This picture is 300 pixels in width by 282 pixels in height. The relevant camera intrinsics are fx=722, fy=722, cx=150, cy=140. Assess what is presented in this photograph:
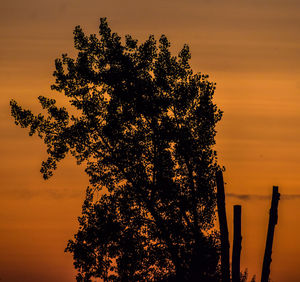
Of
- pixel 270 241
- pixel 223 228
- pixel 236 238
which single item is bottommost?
pixel 270 241

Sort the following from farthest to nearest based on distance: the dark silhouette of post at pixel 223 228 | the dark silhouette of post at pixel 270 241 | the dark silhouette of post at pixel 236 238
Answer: the dark silhouette of post at pixel 223 228
the dark silhouette of post at pixel 236 238
the dark silhouette of post at pixel 270 241

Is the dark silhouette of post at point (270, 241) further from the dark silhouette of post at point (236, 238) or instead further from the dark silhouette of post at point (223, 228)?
the dark silhouette of post at point (223, 228)

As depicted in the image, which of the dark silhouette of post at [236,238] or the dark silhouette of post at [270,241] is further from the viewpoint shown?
the dark silhouette of post at [236,238]

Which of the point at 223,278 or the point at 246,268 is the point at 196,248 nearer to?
the point at 223,278

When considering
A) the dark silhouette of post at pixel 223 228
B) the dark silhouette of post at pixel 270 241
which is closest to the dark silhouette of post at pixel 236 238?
the dark silhouette of post at pixel 223 228

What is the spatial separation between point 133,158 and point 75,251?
6.00 meters

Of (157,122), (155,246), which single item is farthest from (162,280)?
(157,122)

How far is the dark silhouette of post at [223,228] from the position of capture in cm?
3650

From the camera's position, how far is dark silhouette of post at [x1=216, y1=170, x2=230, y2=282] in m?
36.5

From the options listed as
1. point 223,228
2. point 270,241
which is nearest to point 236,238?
point 223,228

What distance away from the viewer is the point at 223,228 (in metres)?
36.9

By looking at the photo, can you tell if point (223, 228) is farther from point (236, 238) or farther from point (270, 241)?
point (270, 241)

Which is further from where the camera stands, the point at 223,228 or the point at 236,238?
the point at 223,228

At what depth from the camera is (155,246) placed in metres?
39.4
